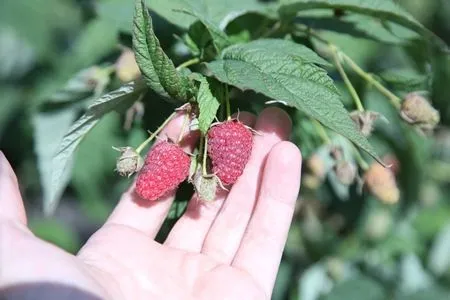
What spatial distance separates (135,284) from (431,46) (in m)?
0.81

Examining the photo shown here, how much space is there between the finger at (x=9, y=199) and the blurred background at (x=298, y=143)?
1.06 feet

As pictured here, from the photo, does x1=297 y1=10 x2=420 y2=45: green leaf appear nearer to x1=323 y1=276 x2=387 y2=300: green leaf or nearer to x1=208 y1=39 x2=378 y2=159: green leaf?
x1=208 y1=39 x2=378 y2=159: green leaf

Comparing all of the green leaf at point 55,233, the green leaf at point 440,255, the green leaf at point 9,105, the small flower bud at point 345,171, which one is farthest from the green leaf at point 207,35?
the green leaf at point 55,233

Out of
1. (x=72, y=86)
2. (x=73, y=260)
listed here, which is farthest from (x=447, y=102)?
(x=73, y=260)

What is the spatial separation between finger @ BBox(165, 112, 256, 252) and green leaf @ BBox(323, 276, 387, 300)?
0.77 meters

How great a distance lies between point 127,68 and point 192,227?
0.37 metres

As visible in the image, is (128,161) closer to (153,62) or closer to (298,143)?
(153,62)

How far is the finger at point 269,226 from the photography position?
172 cm

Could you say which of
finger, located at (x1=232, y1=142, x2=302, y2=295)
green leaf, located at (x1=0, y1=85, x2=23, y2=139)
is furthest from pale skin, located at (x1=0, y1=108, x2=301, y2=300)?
green leaf, located at (x1=0, y1=85, x2=23, y2=139)

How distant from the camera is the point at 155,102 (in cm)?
180

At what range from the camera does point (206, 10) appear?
1.76 meters

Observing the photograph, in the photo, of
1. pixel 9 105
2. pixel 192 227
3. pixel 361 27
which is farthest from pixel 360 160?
pixel 9 105

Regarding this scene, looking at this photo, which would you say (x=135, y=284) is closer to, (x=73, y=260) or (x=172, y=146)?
(x=73, y=260)

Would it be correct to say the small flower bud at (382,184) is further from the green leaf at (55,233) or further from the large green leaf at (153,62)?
the green leaf at (55,233)
